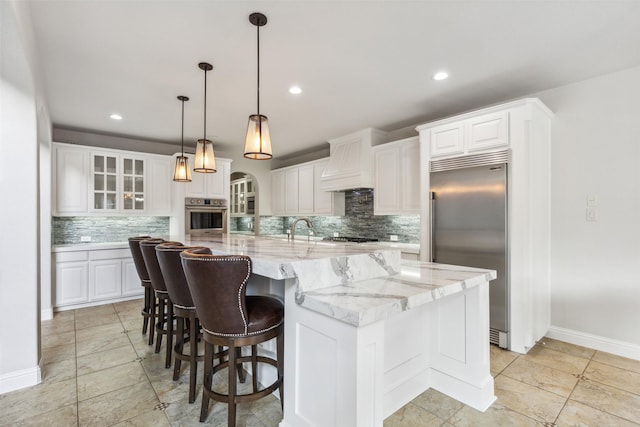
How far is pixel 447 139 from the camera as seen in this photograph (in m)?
3.44

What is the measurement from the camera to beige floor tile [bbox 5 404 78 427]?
1.91m

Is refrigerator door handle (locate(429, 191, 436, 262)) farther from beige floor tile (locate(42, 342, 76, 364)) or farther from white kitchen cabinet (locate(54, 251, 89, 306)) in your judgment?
white kitchen cabinet (locate(54, 251, 89, 306))

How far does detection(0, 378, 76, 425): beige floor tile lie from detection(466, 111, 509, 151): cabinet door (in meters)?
4.04

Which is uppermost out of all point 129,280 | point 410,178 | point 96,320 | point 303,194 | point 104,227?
point 410,178

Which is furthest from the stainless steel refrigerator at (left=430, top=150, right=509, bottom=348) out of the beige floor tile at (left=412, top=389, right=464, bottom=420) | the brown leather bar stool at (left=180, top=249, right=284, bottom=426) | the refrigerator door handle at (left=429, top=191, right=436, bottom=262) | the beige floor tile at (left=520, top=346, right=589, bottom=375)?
the brown leather bar stool at (left=180, top=249, right=284, bottom=426)

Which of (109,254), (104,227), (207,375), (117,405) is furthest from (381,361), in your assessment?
(104,227)

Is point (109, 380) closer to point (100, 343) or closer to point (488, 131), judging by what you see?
point (100, 343)

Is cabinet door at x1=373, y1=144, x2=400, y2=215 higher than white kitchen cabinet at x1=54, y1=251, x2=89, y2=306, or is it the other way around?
cabinet door at x1=373, y1=144, x2=400, y2=215

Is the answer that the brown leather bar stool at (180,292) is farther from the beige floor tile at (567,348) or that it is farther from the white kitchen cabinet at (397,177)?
the beige floor tile at (567,348)

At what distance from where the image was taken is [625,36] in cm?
232

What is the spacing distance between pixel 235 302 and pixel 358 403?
76 centimetres

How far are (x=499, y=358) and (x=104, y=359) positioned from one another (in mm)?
3546

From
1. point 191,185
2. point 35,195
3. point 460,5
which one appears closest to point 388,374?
point 460,5

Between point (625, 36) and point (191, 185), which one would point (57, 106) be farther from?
point (625, 36)
